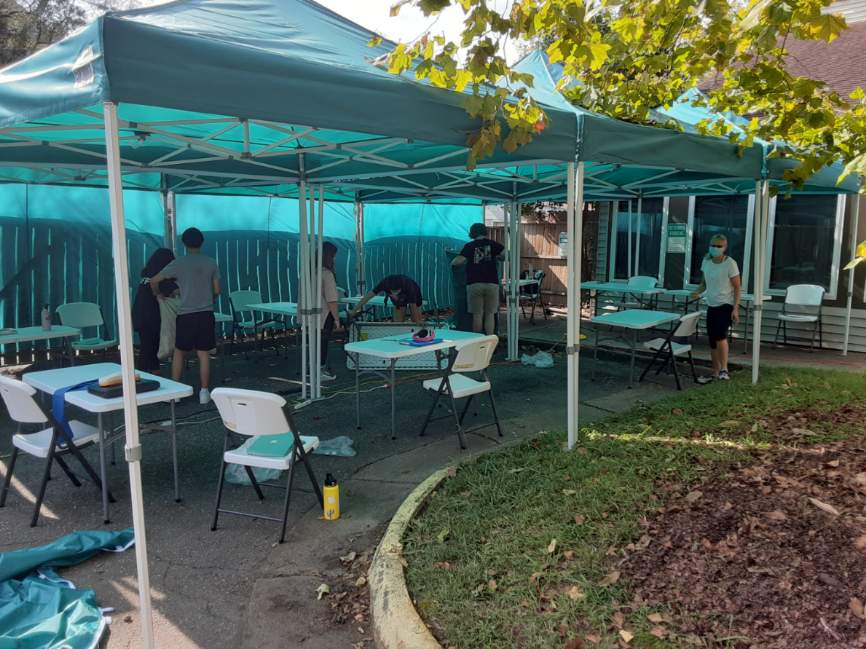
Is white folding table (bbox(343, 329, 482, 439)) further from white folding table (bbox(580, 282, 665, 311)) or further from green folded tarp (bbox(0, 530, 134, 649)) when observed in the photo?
white folding table (bbox(580, 282, 665, 311))

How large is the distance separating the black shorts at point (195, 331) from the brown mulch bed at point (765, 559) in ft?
15.5

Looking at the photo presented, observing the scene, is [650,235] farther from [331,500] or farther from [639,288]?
[331,500]

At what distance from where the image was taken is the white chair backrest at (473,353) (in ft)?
17.3

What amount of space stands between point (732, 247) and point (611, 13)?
5.43 m

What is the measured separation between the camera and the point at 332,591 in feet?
10.8

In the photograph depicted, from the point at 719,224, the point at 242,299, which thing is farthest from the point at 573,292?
the point at 719,224

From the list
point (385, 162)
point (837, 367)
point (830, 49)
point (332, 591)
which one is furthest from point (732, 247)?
point (332, 591)

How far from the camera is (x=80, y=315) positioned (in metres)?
8.16

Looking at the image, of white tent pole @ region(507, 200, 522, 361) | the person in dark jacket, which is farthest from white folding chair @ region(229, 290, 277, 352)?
white tent pole @ region(507, 200, 522, 361)

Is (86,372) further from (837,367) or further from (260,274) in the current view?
(837,367)

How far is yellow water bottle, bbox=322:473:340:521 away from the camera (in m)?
3.97

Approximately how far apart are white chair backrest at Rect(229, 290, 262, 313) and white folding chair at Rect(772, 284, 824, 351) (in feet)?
25.5

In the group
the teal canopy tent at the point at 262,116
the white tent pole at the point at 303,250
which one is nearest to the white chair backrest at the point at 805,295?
the teal canopy tent at the point at 262,116

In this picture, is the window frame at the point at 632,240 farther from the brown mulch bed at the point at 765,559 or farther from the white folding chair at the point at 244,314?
the brown mulch bed at the point at 765,559
